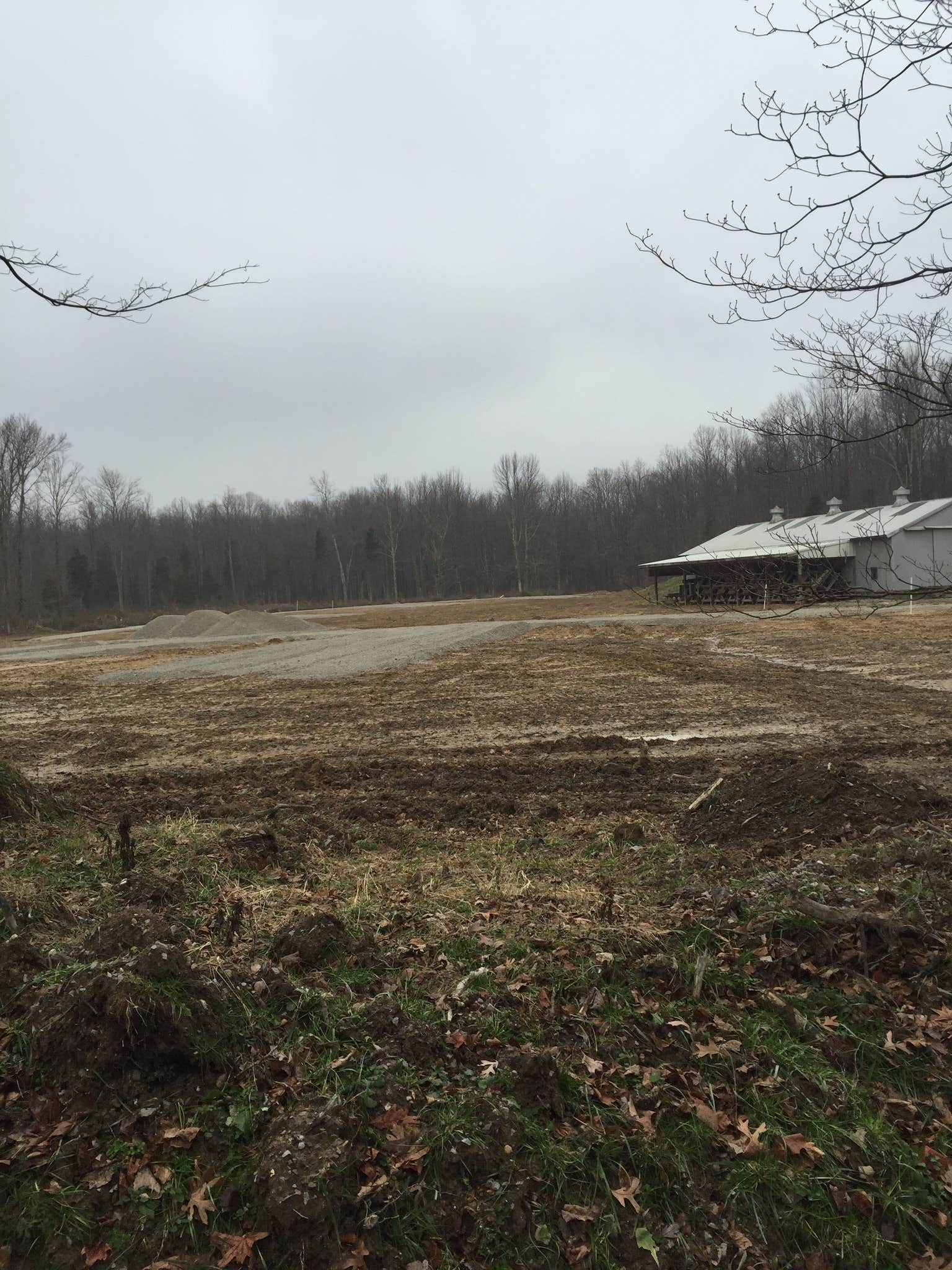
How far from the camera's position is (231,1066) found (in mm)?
3117

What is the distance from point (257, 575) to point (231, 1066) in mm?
98963

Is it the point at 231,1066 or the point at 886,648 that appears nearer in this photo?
the point at 231,1066

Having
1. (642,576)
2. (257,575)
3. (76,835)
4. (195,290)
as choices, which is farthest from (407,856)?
(257,575)

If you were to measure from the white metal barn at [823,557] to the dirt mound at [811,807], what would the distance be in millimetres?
1580

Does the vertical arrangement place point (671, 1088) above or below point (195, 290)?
below

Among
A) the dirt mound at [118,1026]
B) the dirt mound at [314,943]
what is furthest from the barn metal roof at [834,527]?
the dirt mound at [118,1026]

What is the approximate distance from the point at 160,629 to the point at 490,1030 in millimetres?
39686

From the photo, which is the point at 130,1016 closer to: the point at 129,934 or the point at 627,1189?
the point at 129,934

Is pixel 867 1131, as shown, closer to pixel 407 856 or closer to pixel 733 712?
pixel 407 856

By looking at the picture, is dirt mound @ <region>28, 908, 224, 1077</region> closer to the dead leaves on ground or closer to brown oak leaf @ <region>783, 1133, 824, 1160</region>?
the dead leaves on ground

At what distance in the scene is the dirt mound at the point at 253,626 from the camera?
38.0 metres

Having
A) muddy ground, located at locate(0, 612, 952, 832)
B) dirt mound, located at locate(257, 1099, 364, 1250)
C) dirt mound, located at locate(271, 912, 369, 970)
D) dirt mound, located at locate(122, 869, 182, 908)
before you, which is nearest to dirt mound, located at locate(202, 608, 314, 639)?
muddy ground, located at locate(0, 612, 952, 832)

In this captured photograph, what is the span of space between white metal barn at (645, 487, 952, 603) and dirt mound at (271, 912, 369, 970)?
301 centimetres

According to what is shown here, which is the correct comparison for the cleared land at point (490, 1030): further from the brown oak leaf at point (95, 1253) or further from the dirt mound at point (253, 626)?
the dirt mound at point (253, 626)
